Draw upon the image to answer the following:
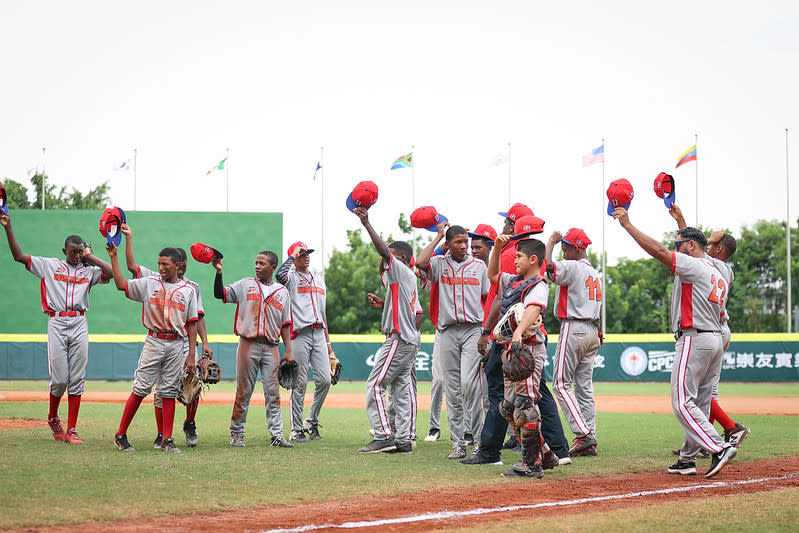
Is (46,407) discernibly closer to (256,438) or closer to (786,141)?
(256,438)

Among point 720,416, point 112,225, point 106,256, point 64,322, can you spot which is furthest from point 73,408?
point 106,256

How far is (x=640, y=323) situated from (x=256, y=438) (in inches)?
1771

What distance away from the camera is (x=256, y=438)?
10.3 meters

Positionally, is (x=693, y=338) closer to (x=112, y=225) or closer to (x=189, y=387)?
(x=189, y=387)

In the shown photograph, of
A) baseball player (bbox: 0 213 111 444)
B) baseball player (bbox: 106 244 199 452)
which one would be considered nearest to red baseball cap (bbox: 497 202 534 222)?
baseball player (bbox: 106 244 199 452)

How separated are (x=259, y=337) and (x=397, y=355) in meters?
1.67

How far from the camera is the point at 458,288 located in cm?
870

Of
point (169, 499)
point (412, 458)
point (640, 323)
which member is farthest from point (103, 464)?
point (640, 323)

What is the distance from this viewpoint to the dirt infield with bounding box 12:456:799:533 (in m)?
5.06

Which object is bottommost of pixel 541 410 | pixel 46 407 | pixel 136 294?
pixel 46 407

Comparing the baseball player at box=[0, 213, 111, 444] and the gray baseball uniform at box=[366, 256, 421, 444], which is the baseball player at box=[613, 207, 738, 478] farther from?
the baseball player at box=[0, 213, 111, 444]

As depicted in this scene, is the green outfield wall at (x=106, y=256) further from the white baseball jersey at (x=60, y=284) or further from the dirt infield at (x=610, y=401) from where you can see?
the white baseball jersey at (x=60, y=284)

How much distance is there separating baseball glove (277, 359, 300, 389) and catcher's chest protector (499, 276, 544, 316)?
3002mm

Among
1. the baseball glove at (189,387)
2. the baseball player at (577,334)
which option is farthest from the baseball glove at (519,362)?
the baseball glove at (189,387)
